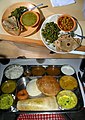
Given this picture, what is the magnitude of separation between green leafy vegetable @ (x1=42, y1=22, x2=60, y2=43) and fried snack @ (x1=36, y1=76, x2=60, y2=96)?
28 cm

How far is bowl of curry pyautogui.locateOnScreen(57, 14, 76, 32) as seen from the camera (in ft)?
5.11

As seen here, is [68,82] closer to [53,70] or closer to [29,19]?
[53,70]

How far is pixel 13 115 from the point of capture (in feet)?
4.78

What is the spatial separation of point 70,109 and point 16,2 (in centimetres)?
99

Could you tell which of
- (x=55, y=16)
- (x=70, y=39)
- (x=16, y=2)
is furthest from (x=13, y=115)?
(x=16, y=2)

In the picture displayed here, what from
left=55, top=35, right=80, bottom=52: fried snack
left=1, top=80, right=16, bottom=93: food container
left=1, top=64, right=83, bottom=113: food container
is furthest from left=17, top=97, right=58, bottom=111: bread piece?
left=55, top=35, right=80, bottom=52: fried snack

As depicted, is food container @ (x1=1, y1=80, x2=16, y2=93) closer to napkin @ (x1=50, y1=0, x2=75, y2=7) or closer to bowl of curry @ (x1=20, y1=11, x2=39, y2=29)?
bowl of curry @ (x1=20, y1=11, x2=39, y2=29)

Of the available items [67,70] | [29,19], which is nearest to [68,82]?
[67,70]

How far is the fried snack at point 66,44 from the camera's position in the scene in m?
1.48

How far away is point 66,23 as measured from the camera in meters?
1.57

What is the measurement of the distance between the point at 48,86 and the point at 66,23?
0.49 m

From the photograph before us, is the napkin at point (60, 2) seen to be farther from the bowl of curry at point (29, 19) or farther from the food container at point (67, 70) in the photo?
the food container at point (67, 70)

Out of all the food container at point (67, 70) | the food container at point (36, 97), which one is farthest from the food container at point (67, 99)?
the food container at point (67, 70)

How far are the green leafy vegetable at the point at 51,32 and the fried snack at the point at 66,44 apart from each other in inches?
1.7
